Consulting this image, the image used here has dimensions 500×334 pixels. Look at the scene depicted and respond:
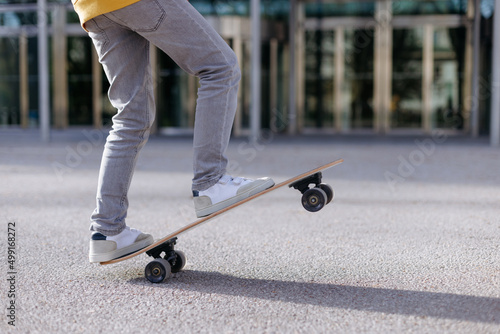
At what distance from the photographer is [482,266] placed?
2.79m

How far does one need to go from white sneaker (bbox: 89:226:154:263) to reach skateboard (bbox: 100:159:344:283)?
0.03m

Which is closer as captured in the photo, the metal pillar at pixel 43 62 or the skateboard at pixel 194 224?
the skateboard at pixel 194 224

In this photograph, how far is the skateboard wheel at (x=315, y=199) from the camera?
2580 millimetres

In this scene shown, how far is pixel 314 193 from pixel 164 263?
0.68 metres

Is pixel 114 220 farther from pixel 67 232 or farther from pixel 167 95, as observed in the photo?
pixel 167 95

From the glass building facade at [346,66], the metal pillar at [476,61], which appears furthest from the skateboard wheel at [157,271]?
the metal pillar at [476,61]

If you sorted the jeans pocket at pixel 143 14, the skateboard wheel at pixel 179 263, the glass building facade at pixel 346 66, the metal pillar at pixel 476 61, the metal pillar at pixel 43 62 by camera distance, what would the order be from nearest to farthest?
the jeans pocket at pixel 143 14, the skateboard wheel at pixel 179 263, the metal pillar at pixel 43 62, the metal pillar at pixel 476 61, the glass building facade at pixel 346 66

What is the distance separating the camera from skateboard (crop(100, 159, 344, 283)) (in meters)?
2.52

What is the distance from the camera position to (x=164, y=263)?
8.39 feet

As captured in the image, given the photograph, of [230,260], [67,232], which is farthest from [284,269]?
[67,232]

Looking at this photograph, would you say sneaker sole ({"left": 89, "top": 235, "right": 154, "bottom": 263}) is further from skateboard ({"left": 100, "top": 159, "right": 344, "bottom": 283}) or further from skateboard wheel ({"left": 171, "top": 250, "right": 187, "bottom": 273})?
skateboard wheel ({"left": 171, "top": 250, "right": 187, "bottom": 273})

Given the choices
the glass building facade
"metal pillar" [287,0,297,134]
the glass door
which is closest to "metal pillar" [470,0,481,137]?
the glass building facade

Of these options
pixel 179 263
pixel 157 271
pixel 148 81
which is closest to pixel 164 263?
pixel 157 271

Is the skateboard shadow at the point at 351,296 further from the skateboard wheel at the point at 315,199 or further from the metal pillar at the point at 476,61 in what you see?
the metal pillar at the point at 476,61
